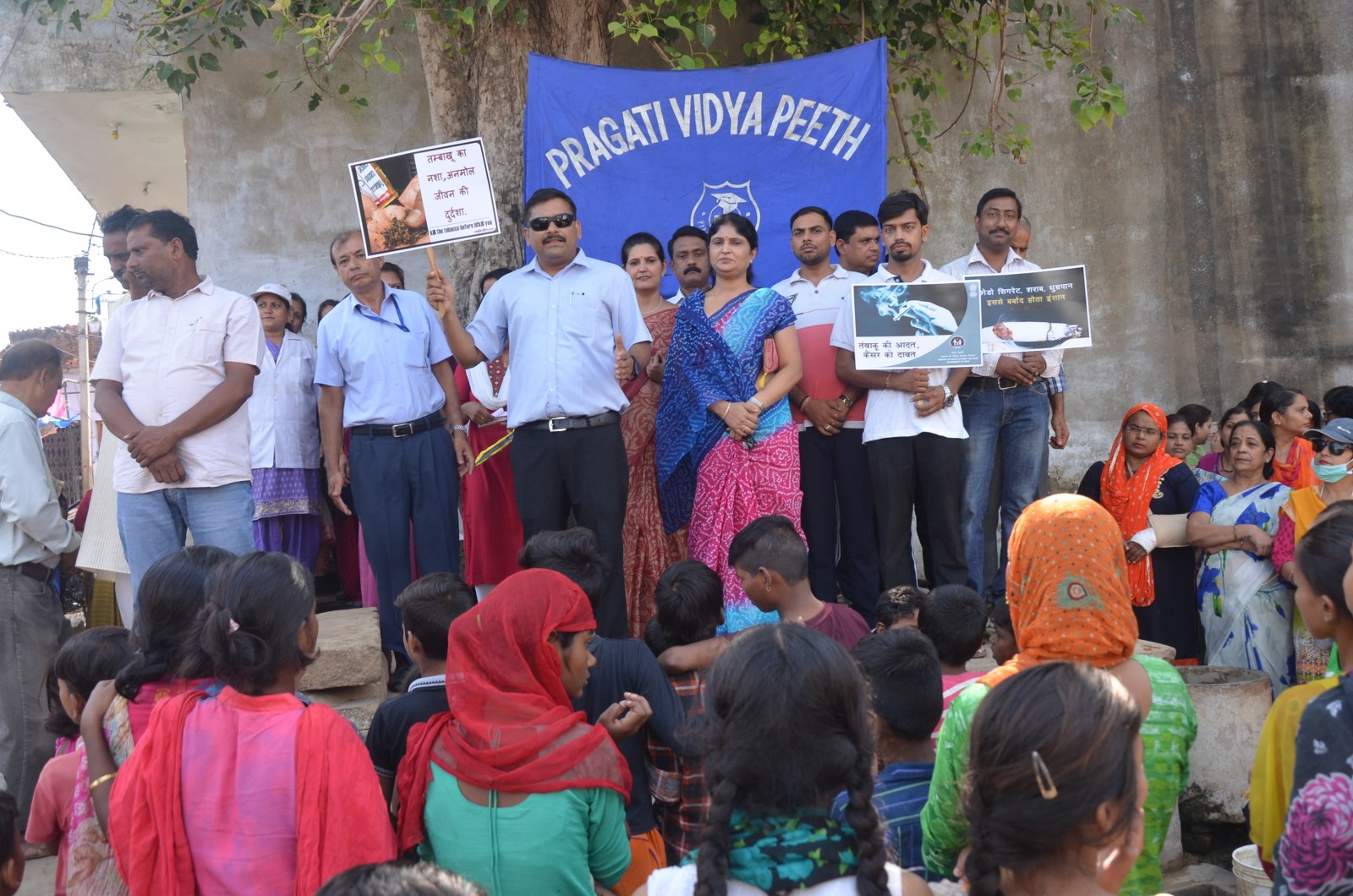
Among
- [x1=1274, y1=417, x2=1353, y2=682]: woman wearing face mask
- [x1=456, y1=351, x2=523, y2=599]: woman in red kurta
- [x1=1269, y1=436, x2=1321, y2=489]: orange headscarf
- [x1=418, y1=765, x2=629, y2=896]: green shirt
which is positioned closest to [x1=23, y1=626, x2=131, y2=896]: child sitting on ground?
[x1=418, y1=765, x2=629, y2=896]: green shirt

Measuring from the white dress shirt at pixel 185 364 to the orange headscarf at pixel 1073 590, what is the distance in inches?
116

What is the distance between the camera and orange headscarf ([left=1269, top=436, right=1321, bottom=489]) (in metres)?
5.67

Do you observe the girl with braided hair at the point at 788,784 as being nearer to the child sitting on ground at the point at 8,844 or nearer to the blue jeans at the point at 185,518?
the child sitting on ground at the point at 8,844

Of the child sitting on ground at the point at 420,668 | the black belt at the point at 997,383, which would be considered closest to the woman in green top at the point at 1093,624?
the child sitting on ground at the point at 420,668

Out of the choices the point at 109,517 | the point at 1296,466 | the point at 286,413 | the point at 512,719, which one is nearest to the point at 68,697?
the point at 512,719

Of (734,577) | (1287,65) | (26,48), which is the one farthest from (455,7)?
(1287,65)

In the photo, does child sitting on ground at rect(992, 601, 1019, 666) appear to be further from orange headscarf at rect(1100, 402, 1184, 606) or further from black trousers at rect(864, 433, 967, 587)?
orange headscarf at rect(1100, 402, 1184, 606)

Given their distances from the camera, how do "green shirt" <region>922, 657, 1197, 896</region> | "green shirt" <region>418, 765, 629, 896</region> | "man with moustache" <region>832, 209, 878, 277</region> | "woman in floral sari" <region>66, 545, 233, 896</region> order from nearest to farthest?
"green shirt" <region>922, 657, 1197, 896</region>
"green shirt" <region>418, 765, 629, 896</region>
"woman in floral sari" <region>66, 545, 233, 896</region>
"man with moustache" <region>832, 209, 878, 277</region>

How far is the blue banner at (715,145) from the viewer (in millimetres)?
6215

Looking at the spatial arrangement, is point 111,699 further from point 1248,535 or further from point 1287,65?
point 1287,65

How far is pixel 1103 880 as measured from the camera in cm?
175

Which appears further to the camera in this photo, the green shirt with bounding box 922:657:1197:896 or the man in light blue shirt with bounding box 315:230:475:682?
the man in light blue shirt with bounding box 315:230:475:682

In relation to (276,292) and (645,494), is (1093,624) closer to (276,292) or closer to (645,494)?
(645,494)

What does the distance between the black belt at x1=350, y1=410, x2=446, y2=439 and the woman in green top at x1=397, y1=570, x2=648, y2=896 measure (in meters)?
2.68
